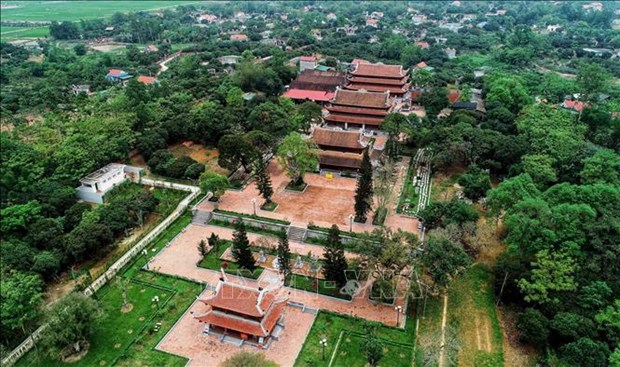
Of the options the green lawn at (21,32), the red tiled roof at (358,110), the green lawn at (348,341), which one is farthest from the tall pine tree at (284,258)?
the green lawn at (21,32)

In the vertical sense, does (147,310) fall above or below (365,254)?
below

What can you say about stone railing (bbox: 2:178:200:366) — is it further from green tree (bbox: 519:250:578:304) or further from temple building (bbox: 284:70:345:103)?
green tree (bbox: 519:250:578:304)

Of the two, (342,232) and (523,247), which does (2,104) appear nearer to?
(342,232)

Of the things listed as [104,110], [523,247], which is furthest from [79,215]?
[523,247]

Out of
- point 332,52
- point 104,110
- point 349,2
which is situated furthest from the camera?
point 349,2

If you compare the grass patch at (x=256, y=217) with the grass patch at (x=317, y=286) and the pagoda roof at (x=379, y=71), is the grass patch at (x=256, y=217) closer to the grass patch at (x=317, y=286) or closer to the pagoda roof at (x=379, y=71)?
the grass patch at (x=317, y=286)

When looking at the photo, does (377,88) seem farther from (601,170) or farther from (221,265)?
(221,265)

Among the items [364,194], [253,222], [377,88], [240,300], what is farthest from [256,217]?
[377,88]
